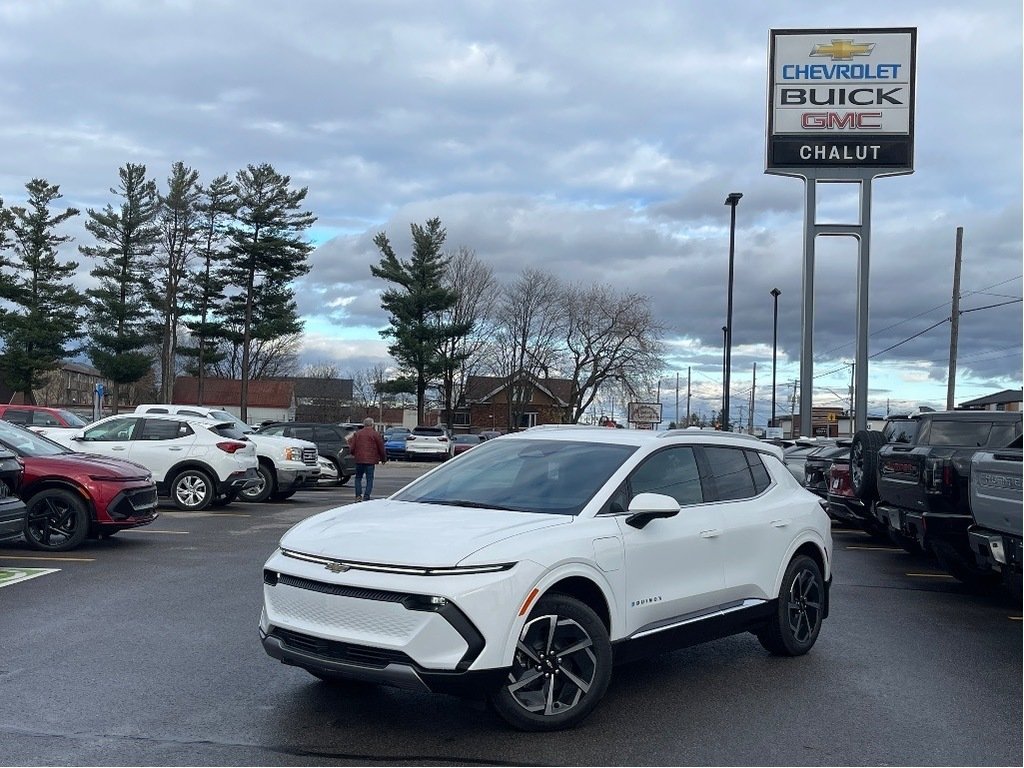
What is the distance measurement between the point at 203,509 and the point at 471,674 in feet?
45.1

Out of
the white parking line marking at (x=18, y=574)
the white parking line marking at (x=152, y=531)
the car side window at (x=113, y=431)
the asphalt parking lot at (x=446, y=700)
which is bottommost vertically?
the white parking line marking at (x=152, y=531)

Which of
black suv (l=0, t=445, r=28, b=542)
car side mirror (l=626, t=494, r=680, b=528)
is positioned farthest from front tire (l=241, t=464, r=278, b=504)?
car side mirror (l=626, t=494, r=680, b=528)

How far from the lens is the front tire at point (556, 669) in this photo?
5367mm

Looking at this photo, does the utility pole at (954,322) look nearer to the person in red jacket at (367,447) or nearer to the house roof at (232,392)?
the person in red jacket at (367,447)

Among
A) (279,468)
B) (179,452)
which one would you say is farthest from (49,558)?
(279,468)

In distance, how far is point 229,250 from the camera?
55.0 m

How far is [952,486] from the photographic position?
10.0m

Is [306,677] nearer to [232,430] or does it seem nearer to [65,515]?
[65,515]

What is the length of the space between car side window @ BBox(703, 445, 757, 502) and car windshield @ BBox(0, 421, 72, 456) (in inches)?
339

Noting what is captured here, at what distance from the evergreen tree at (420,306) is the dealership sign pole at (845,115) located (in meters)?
32.1

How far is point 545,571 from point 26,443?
9.34 meters

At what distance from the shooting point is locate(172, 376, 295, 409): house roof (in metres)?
91.3

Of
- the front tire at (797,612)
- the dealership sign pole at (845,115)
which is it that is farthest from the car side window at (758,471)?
the dealership sign pole at (845,115)

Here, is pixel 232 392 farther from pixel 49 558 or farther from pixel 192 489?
pixel 49 558
